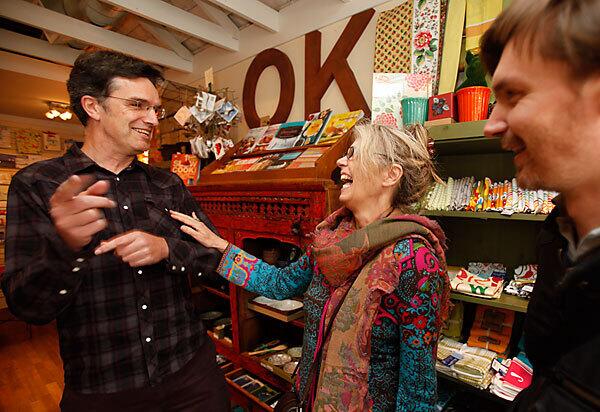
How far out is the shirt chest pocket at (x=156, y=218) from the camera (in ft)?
4.28

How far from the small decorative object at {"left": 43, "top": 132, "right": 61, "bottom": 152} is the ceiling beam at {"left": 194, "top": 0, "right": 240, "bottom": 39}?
518cm

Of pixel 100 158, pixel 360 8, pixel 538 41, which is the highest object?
pixel 360 8

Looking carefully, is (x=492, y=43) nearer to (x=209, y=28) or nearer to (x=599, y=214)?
(x=599, y=214)

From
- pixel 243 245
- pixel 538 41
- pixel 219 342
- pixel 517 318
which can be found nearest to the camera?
pixel 538 41

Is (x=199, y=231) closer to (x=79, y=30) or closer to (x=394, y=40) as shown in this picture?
(x=394, y=40)

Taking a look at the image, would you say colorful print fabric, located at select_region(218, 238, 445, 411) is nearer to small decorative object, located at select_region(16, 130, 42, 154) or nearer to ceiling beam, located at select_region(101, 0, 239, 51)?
ceiling beam, located at select_region(101, 0, 239, 51)

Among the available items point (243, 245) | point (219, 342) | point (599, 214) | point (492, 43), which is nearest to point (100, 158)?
point (243, 245)

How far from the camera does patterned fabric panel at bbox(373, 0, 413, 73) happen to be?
1925mm

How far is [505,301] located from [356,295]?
892mm

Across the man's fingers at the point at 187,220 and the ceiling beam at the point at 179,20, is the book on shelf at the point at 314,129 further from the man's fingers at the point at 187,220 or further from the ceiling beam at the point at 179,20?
the ceiling beam at the point at 179,20

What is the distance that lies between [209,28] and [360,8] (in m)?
1.49

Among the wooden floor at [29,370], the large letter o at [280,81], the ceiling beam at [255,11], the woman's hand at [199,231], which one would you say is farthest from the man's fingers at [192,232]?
the wooden floor at [29,370]

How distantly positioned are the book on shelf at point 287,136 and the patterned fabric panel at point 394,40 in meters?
0.68

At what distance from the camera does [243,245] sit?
2242 mm
